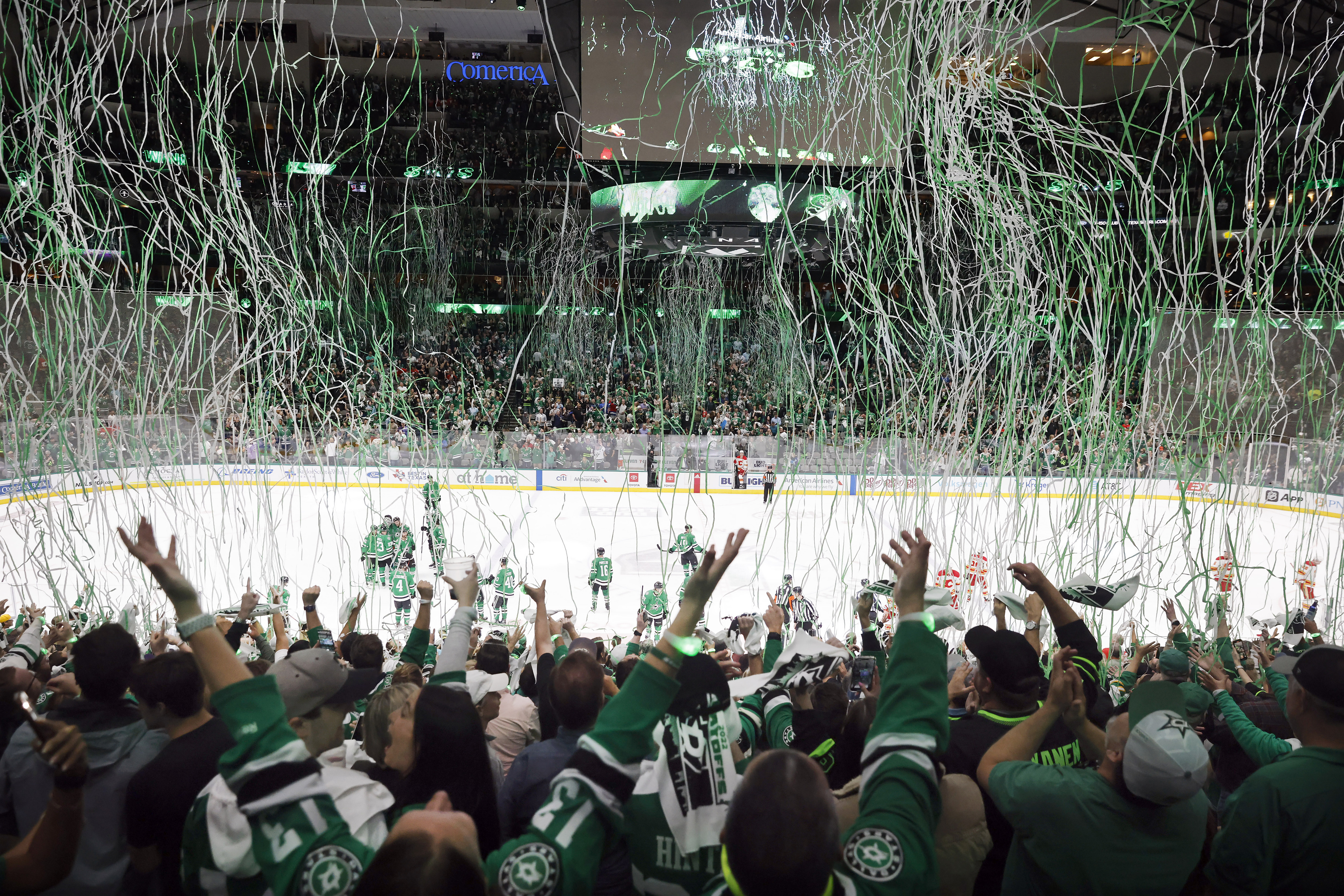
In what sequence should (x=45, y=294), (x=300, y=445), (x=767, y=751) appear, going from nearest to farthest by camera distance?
(x=767, y=751) < (x=45, y=294) < (x=300, y=445)

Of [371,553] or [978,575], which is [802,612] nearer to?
[978,575]

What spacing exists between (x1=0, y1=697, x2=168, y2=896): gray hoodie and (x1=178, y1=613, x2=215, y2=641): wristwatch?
0.54m

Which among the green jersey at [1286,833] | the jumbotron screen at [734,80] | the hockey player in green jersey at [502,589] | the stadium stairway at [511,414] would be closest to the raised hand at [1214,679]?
the green jersey at [1286,833]

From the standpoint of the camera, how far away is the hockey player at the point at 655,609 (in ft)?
29.5

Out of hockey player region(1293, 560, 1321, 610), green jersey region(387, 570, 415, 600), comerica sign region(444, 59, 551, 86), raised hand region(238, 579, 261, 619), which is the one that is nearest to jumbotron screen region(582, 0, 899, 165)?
raised hand region(238, 579, 261, 619)

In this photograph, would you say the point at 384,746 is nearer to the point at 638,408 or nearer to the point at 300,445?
the point at 300,445

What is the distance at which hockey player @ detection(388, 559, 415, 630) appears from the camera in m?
9.23

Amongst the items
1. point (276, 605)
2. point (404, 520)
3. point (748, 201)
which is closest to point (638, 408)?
point (404, 520)

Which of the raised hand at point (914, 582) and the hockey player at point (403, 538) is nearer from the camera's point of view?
the raised hand at point (914, 582)

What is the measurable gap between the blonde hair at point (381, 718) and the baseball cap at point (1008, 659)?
4.67 feet

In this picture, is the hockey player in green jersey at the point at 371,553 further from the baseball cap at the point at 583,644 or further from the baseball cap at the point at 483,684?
the baseball cap at the point at 483,684

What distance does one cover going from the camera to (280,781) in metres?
1.32

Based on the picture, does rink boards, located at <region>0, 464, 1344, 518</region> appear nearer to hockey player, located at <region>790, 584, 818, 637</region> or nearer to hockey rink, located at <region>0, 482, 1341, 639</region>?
hockey rink, located at <region>0, 482, 1341, 639</region>

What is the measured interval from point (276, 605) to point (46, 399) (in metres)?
2.09
